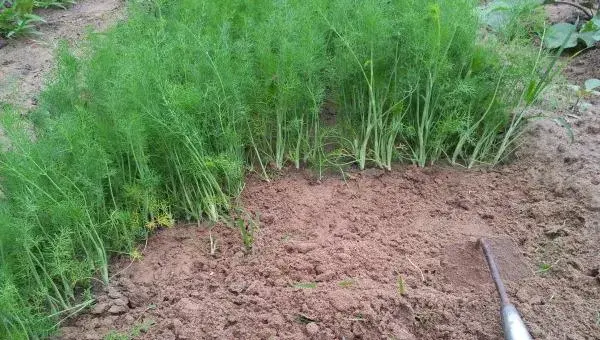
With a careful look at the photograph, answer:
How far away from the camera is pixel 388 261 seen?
283 centimetres

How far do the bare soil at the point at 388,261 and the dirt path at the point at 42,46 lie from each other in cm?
191

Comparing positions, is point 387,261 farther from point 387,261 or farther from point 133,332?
point 133,332

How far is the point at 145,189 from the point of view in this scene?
3.04 meters

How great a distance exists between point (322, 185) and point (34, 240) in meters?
1.47

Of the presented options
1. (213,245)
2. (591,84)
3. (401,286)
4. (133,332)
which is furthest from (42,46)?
(591,84)

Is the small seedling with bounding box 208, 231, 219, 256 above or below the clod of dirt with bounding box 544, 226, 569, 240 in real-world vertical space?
below

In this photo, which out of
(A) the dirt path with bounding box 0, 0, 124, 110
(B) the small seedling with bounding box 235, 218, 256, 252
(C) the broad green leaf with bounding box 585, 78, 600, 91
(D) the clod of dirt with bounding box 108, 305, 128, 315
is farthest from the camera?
(A) the dirt path with bounding box 0, 0, 124, 110

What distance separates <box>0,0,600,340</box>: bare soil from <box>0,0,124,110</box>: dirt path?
75.3 inches

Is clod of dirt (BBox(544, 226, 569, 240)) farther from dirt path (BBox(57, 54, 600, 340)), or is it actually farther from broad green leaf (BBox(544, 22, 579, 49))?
broad green leaf (BBox(544, 22, 579, 49))

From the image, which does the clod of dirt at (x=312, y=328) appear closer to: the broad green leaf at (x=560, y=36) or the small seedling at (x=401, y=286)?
the small seedling at (x=401, y=286)

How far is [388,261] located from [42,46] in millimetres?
3560

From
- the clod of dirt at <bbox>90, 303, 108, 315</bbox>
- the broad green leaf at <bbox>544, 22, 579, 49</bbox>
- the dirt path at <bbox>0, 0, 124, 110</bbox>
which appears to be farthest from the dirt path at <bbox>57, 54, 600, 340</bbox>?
the dirt path at <bbox>0, 0, 124, 110</bbox>

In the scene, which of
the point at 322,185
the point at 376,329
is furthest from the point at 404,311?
the point at 322,185

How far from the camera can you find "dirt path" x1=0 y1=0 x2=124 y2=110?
431cm
